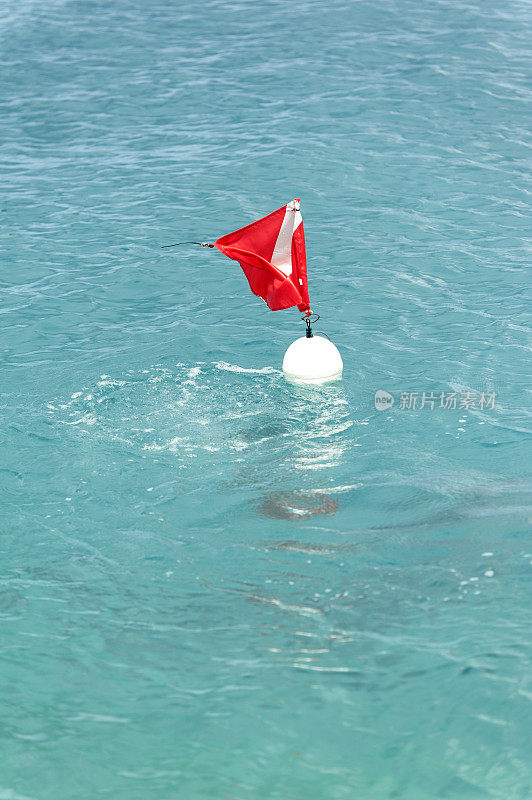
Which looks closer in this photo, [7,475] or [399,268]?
[7,475]

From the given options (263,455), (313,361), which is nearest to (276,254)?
(313,361)

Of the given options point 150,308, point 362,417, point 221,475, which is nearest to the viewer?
point 221,475

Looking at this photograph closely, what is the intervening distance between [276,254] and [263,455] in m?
2.82

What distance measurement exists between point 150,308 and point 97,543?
6.92 metres

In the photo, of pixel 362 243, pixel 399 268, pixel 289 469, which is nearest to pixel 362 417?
pixel 289 469

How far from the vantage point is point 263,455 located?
11.3 m

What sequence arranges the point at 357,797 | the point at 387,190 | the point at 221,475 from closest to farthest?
the point at 357,797
the point at 221,475
the point at 387,190

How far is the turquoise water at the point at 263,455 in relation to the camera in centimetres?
732

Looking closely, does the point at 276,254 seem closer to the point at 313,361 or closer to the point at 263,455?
the point at 313,361

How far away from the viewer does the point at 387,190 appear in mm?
19594

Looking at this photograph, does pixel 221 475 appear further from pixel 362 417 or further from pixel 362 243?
pixel 362 243

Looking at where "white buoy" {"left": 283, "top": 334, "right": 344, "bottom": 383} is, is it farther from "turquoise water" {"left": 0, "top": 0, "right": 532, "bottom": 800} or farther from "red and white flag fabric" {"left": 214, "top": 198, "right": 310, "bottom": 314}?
"red and white flag fabric" {"left": 214, "top": 198, "right": 310, "bottom": 314}

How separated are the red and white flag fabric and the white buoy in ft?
2.17

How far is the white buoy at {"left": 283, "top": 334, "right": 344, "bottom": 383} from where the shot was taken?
12609mm
